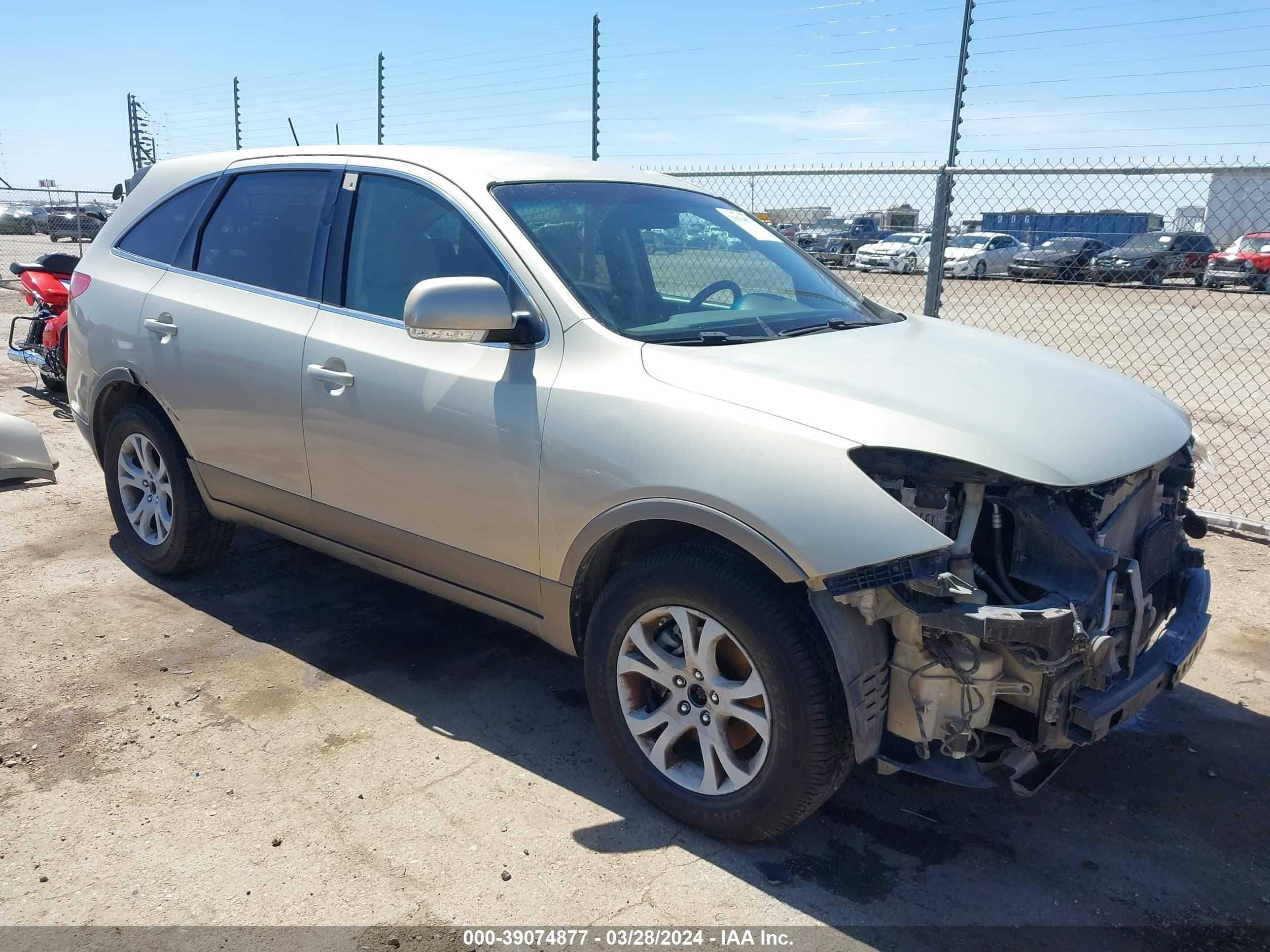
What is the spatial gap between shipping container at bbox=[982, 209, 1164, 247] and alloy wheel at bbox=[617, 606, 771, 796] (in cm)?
508

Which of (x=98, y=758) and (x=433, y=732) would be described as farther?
(x=433, y=732)

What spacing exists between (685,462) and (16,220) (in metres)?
25.7

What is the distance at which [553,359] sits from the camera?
3.13 meters

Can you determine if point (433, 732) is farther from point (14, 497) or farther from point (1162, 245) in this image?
point (1162, 245)

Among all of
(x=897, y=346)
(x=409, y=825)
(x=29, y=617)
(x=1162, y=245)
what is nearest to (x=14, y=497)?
(x=29, y=617)

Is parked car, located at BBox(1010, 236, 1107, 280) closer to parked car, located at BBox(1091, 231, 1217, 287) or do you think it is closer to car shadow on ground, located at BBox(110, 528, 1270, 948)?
parked car, located at BBox(1091, 231, 1217, 287)

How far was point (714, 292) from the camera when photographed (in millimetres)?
3709

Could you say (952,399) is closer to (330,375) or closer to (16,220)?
(330,375)

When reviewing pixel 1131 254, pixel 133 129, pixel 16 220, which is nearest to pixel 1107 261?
pixel 1131 254

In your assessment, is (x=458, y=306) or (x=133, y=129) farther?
(x=133, y=129)

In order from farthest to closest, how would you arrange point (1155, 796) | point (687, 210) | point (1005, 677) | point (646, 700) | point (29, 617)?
point (29, 617)
point (687, 210)
point (1155, 796)
point (646, 700)
point (1005, 677)

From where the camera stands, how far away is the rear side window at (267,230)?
13.0 feet

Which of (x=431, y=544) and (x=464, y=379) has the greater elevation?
(x=464, y=379)

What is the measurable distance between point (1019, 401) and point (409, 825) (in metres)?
2.16
